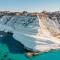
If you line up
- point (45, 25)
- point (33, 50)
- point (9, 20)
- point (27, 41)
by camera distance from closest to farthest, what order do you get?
point (33, 50) → point (27, 41) → point (45, 25) → point (9, 20)

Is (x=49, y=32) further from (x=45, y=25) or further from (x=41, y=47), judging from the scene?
(x=41, y=47)

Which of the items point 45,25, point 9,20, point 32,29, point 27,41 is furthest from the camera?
point 9,20

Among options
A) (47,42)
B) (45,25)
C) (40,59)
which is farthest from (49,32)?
(40,59)

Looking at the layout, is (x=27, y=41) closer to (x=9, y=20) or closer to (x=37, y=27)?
(x=37, y=27)

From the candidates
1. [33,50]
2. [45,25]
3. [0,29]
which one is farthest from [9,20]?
[33,50]

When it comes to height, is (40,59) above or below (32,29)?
below

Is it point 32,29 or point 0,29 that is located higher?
point 0,29

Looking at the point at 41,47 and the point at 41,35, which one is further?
the point at 41,35

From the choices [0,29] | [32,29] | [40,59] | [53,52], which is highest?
[0,29]

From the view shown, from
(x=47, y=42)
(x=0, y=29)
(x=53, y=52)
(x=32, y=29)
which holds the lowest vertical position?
(x=53, y=52)
